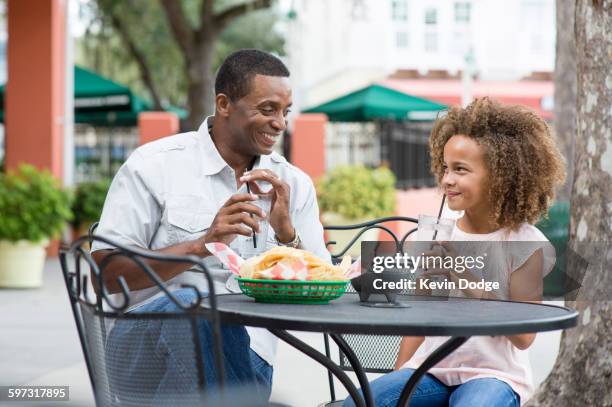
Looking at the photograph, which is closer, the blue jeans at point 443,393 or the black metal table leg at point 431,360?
the black metal table leg at point 431,360

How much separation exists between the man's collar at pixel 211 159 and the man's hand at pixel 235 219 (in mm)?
553

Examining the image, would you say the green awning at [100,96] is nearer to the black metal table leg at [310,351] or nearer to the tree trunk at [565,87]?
the tree trunk at [565,87]

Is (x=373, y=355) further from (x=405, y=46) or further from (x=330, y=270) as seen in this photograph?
(x=405, y=46)

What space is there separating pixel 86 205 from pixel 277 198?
1193cm

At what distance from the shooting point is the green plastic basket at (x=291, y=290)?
9.34 feet

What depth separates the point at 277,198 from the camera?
3299 mm

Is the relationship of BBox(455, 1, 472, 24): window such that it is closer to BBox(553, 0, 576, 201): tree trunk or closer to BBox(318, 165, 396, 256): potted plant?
BBox(318, 165, 396, 256): potted plant

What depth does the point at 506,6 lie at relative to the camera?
1243 inches

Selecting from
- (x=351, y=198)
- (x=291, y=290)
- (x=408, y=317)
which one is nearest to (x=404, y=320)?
(x=408, y=317)

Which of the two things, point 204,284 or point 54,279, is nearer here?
point 204,284

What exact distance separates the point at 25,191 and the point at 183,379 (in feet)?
27.5

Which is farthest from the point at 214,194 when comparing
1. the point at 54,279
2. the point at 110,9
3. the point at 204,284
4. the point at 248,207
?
the point at 110,9

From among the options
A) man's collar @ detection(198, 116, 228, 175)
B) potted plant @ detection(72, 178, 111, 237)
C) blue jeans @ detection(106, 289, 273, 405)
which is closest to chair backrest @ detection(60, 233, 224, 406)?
blue jeans @ detection(106, 289, 273, 405)

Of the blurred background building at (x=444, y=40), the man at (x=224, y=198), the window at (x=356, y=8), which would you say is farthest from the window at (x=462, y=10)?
the man at (x=224, y=198)
